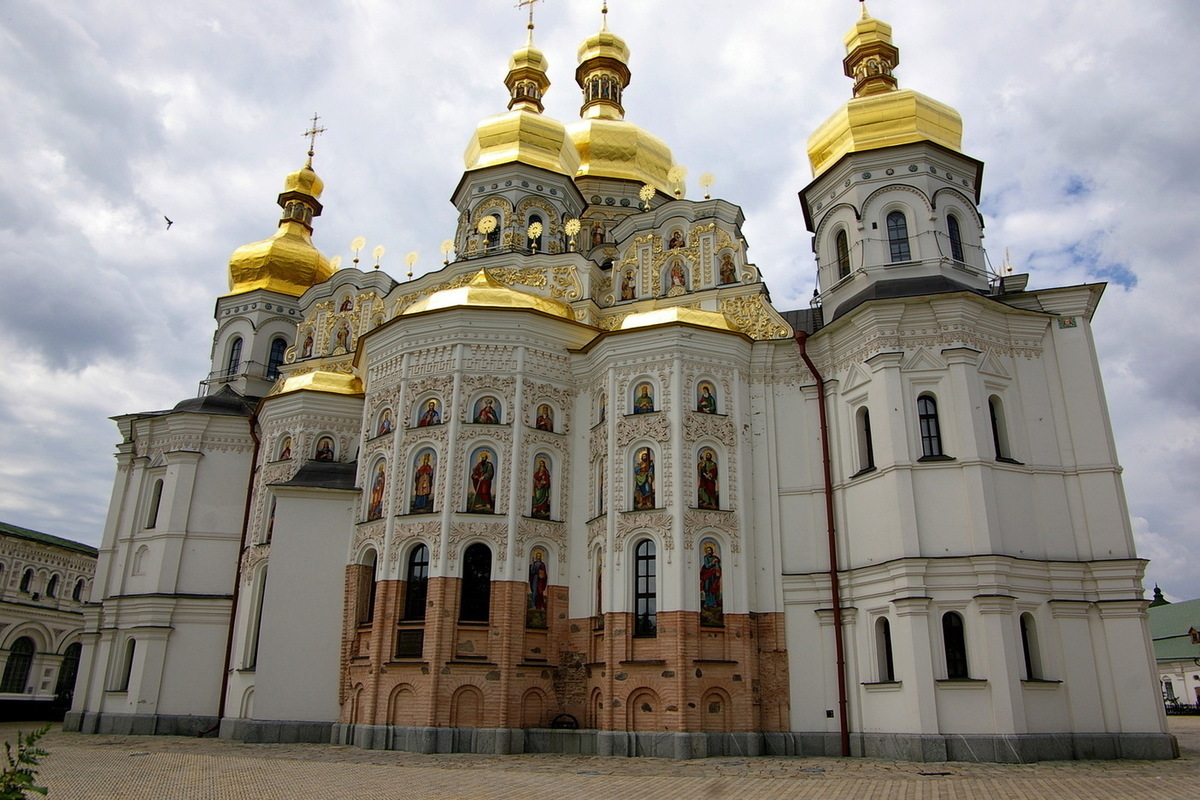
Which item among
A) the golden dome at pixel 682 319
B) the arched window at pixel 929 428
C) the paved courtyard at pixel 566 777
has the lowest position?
the paved courtyard at pixel 566 777

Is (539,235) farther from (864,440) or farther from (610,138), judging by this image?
(864,440)

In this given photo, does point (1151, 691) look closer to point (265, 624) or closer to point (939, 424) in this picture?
point (939, 424)

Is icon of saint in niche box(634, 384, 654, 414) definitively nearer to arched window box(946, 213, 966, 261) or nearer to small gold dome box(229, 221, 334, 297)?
arched window box(946, 213, 966, 261)

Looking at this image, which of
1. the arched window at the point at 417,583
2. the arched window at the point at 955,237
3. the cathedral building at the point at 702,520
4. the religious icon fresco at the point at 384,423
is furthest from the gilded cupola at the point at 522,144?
the arched window at the point at 417,583

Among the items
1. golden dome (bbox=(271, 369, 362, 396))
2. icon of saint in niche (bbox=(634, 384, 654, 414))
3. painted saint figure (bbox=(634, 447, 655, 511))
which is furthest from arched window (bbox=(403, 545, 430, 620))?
golden dome (bbox=(271, 369, 362, 396))

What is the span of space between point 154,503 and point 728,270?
18376mm

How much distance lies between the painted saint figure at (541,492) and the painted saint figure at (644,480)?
231 centimetres

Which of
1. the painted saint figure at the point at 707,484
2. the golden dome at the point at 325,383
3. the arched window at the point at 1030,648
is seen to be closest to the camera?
the arched window at the point at 1030,648

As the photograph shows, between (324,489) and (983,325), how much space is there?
15666 millimetres

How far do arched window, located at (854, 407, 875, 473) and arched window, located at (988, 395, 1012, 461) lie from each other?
95.6 inches

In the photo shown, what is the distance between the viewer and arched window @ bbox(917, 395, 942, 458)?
18.1m

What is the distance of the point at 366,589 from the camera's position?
21.1 metres

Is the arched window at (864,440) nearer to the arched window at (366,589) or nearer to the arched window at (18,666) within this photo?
the arched window at (366,589)

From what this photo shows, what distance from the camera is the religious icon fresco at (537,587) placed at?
19.5 metres
